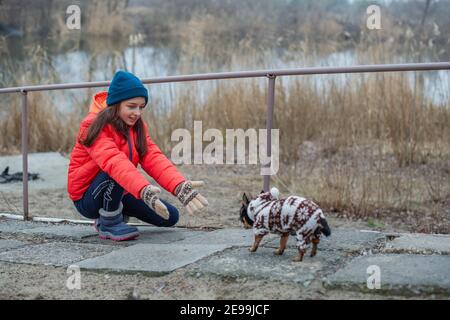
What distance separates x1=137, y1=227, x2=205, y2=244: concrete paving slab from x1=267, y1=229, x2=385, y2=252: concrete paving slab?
0.67m

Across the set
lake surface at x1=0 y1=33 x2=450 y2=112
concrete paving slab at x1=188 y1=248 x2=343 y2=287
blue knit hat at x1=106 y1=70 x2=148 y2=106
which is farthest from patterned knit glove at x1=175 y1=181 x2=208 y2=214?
lake surface at x1=0 y1=33 x2=450 y2=112

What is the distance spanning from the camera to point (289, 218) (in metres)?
3.20

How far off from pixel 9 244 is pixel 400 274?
223 cm

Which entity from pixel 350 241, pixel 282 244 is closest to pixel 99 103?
pixel 282 244

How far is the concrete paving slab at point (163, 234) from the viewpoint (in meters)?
4.17

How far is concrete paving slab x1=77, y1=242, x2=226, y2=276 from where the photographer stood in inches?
131

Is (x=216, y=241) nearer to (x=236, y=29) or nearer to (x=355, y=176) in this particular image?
(x=355, y=176)

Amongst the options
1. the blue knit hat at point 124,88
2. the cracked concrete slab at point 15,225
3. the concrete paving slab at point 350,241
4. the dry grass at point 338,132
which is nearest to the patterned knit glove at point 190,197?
the concrete paving slab at point 350,241

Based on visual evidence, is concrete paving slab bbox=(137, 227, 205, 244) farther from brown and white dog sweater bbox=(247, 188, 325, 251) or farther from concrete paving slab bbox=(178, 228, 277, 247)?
brown and white dog sweater bbox=(247, 188, 325, 251)

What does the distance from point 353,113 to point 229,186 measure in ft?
5.51

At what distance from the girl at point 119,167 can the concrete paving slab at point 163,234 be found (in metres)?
0.09

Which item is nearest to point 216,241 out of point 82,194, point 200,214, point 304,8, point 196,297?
point 82,194

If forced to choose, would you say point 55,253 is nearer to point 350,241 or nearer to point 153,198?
point 153,198

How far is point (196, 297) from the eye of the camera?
2934 millimetres
